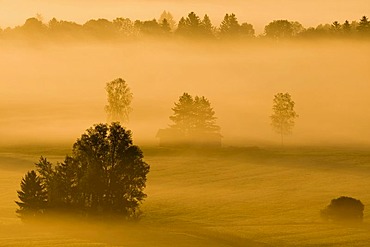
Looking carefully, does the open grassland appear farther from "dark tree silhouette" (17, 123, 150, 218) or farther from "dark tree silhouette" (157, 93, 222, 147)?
"dark tree silhouette" (157, 93, 222, 147)

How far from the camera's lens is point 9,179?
103 metres

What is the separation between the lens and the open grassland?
6569 cm

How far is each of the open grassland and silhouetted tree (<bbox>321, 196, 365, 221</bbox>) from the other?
0.88 metres

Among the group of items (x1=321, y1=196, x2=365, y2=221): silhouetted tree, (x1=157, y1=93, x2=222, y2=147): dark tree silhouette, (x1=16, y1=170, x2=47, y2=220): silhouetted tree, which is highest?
(x1=157, y1=93, x2=222, y2=147): dark tree silhouette

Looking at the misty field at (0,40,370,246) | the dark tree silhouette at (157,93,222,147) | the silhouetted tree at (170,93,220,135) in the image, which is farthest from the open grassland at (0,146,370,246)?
the silhouetted tree at (170,93,220,135)

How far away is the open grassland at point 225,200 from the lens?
6569 cm

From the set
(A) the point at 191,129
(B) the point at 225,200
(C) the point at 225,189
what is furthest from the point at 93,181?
(A) the point at 191,129

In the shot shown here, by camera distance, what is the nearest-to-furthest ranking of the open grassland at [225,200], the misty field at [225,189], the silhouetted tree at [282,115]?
the open grassland at [225,200] → the misty field at [225,189] → the silhouetted tree at [282,115]

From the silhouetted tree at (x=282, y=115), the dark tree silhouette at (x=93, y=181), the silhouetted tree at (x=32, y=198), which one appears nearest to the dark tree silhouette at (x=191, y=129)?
the silhouetted tree at (x=282, y=115)

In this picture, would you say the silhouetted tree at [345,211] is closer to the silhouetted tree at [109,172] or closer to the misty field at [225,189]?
the misty field at [225,189]

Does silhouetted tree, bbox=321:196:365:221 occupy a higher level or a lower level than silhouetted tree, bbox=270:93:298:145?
lower

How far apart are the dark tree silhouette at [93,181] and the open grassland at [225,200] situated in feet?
6.09

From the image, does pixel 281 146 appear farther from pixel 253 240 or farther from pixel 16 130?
pixel 253 240

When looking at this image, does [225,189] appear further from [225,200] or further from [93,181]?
[93,181]
